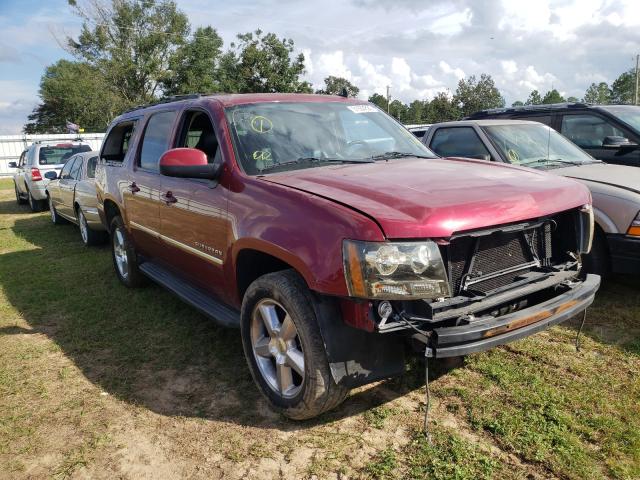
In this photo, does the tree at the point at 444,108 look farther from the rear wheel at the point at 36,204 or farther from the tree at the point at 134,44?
the rear wheel at the point at 36,204

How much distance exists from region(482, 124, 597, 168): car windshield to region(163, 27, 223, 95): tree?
137ft

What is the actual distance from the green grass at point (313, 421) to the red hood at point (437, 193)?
118 centimetres

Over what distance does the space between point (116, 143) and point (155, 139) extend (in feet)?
5.52

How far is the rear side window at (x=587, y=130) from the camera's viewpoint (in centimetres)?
657

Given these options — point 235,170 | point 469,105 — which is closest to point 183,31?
point 469,105

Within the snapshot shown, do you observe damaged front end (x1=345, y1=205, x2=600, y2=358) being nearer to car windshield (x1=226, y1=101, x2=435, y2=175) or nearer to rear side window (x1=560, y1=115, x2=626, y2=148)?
car windshield (x1=226, y1=101, x2=435, y2=175)

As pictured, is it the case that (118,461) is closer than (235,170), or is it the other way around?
(118,461)

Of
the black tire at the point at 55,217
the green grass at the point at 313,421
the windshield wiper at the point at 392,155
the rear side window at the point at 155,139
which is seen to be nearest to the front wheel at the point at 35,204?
the black tire at the point at 55,217

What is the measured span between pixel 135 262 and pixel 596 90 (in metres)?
83.9

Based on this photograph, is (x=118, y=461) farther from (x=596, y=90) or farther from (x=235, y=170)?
(x=596, y=90)

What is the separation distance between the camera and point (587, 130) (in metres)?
6.76

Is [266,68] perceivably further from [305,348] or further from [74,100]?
[305,348]

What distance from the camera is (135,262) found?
5.47m

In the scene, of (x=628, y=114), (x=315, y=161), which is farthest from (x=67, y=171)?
(x=628, y=114)
